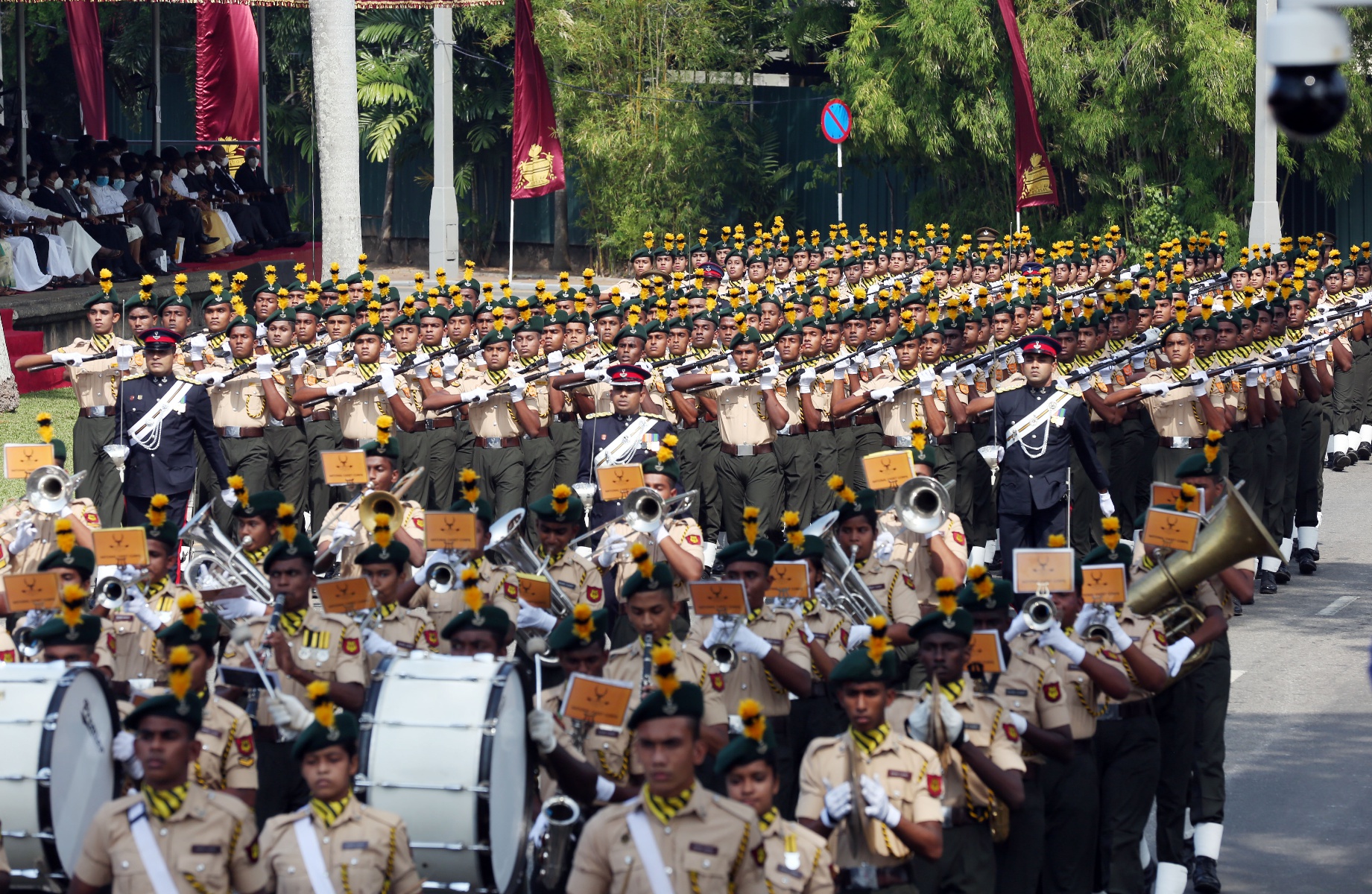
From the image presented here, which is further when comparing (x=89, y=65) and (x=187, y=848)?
(x=89, y=65)

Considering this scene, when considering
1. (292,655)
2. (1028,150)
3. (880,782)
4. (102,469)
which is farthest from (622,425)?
(1028,150)

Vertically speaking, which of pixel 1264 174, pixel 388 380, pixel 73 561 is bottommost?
pixel 73 561

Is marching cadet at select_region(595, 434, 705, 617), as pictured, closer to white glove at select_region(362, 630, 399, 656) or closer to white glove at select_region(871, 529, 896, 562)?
white glove at select_region(871, 529, 896, 562)

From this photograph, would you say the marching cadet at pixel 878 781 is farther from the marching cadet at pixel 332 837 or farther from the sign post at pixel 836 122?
the sign post at pixel 836 122

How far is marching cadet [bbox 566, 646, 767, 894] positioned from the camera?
574cm

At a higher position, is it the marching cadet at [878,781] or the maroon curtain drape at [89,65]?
the maroon curtain drape at [89,65]

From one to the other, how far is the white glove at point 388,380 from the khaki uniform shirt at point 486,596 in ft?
18.0

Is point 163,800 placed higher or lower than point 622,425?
lower

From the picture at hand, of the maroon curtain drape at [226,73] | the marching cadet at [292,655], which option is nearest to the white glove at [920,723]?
the marching cadet at [292,655]

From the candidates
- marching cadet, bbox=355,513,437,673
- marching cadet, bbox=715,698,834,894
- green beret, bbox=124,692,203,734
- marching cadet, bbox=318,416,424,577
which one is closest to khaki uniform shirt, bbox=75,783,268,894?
green beret, bbox=124,692,203,734

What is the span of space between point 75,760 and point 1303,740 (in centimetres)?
656

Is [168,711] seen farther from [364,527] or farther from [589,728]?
[364,527]

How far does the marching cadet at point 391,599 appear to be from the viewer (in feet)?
27.5

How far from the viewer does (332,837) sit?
239 inches
